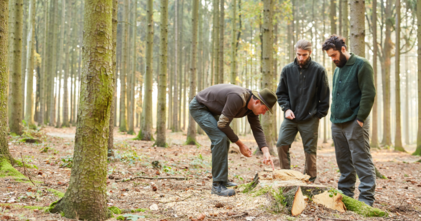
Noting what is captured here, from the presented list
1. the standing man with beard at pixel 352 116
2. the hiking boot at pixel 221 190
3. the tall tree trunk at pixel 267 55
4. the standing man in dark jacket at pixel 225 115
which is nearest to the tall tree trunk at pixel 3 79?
the standing man in dark jacket at pixel 225 115

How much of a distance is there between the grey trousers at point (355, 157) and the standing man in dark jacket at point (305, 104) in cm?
36

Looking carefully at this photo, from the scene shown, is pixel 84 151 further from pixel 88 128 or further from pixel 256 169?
pixel 256 169

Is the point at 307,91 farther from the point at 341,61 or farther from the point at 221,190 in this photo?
the point at 221,190

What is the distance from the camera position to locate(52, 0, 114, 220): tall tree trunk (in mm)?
2537

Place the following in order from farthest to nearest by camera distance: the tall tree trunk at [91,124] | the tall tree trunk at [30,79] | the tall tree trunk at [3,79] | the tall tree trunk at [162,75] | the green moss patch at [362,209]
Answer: the tall tree trunk at [30,79]
the tall tree trunk at [162,75]
the tall tree trunk at [3,79]
the green moss patch at [362,209]
the tall tree trunk at [91,124]

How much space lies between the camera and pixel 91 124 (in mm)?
2537

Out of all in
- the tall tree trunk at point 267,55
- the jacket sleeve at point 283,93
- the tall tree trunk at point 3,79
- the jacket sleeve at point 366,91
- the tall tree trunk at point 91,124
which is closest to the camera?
the tall tree trunk at point 91,124

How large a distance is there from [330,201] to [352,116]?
1.23m

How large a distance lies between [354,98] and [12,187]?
4.60 m

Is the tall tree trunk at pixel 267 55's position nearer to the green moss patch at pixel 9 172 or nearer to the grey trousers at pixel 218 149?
the grey trousers at pixel 218 149

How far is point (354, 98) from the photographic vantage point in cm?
375

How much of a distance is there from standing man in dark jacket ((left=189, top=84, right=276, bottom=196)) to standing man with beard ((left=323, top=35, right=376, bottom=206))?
40.5 inches

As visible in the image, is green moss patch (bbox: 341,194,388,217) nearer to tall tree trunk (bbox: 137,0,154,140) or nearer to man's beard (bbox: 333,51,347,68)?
man's beard (bbox: 333,51,347,68)

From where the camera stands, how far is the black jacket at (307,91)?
411cm
